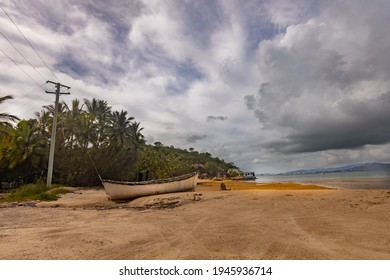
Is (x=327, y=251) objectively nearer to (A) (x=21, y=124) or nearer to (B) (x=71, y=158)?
(B) (x=71, y=158)

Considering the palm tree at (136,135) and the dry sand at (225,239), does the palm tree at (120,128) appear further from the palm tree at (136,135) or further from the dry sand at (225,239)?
the dry sand at (225,239)

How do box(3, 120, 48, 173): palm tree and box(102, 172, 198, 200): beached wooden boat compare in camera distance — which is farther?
box(3, 120, 48, 173): palm tree

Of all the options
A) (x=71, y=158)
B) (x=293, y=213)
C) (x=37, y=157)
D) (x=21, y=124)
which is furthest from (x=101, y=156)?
(x=293, y=213)

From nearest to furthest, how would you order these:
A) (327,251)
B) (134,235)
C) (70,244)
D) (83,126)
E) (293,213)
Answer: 1. (327,251)
2. (70,244)
3. (134,235)
4. (293,213)
5. (83,126)

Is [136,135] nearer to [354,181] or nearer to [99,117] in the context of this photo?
[99,117]

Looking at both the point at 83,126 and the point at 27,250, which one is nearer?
the point at 27,250

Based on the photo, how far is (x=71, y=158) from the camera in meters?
33.8

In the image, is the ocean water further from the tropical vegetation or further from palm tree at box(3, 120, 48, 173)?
palm tree at box(3, 120, 48, 173)

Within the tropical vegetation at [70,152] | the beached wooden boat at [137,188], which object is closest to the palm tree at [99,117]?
the tropical vegetation at [70,152]

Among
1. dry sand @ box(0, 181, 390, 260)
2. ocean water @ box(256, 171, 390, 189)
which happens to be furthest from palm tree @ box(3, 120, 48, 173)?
ocean water @ box(256, 171, 390, 189)

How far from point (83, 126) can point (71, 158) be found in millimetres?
5315


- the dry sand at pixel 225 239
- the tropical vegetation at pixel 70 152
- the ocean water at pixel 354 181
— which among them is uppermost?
the tropical vegetation at pixel 70 152

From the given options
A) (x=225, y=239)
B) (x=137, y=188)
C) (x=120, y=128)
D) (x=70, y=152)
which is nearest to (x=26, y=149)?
(x=70, y=152)
